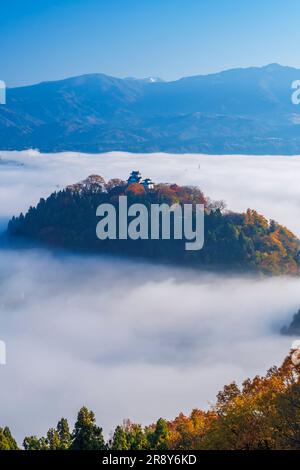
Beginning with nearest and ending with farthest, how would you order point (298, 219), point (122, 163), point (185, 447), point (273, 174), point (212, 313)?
point (185, 447), point (212, 313), point (298, 219), point (273, 174), point (122, 163)

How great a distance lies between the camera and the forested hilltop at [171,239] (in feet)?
204

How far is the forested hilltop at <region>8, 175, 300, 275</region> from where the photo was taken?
62.3 meters

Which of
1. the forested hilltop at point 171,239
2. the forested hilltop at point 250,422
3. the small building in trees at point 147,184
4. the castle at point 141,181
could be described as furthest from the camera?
the castle at point 141,181

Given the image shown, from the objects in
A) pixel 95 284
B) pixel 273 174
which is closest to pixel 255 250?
pixel 95 284

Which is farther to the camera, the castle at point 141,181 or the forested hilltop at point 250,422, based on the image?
the castle at point 141,181

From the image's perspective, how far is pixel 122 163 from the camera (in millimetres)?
199125

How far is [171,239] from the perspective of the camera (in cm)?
6788

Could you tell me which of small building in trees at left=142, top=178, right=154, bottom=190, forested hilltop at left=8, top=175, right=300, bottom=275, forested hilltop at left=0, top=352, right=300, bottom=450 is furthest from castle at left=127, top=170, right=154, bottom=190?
forested hilltop at left=0, top=352, right=300, bottom=450

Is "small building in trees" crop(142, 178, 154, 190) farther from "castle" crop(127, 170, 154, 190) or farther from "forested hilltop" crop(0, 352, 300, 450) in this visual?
"forested hilltop" crop(0, 352, 300, 450)

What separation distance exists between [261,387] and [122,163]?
18431cm

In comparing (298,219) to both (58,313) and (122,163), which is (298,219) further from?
(122,163)

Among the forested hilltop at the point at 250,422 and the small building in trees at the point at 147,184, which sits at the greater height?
the small building in trees at the point at 147,184

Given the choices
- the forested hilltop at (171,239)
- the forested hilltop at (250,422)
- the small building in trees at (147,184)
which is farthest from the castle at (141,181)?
the forested hilltop at (250,422)

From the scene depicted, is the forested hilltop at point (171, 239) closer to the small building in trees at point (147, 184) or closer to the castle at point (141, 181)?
the small building in trees at point (147, 184)
